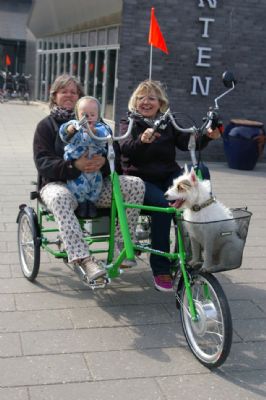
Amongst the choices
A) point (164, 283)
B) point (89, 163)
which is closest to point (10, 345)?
point (164, 283)

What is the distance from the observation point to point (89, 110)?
406 centimetres

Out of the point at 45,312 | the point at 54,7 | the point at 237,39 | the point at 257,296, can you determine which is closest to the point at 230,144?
the point at 237,39

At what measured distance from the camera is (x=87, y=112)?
160 inches

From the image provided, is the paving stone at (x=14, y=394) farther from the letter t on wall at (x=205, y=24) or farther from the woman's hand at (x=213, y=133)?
the letter t on wall at (x=205, y=24)

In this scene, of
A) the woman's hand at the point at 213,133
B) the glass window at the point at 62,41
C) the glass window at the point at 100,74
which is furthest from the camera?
the glass window at the point at 62,41

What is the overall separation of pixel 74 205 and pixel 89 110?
0.68 m

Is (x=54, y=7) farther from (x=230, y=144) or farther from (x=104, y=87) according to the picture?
(x=230, y=144)

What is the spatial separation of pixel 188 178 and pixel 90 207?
980 millimetres

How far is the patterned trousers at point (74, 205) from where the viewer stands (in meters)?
3.91

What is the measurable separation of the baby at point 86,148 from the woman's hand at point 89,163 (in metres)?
0.03

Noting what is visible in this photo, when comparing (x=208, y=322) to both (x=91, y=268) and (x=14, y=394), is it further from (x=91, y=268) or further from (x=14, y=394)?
(x=14, y=394)

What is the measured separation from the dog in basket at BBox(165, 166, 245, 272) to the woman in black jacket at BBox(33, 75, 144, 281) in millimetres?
611

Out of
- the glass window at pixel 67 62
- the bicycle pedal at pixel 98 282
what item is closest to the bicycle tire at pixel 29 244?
the bicycle pedal at pixel 98 282

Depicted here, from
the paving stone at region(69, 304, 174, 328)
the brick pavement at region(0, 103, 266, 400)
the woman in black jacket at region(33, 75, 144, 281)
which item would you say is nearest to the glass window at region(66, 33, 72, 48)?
the brick pavement at region(0, 103, 266, 400)
